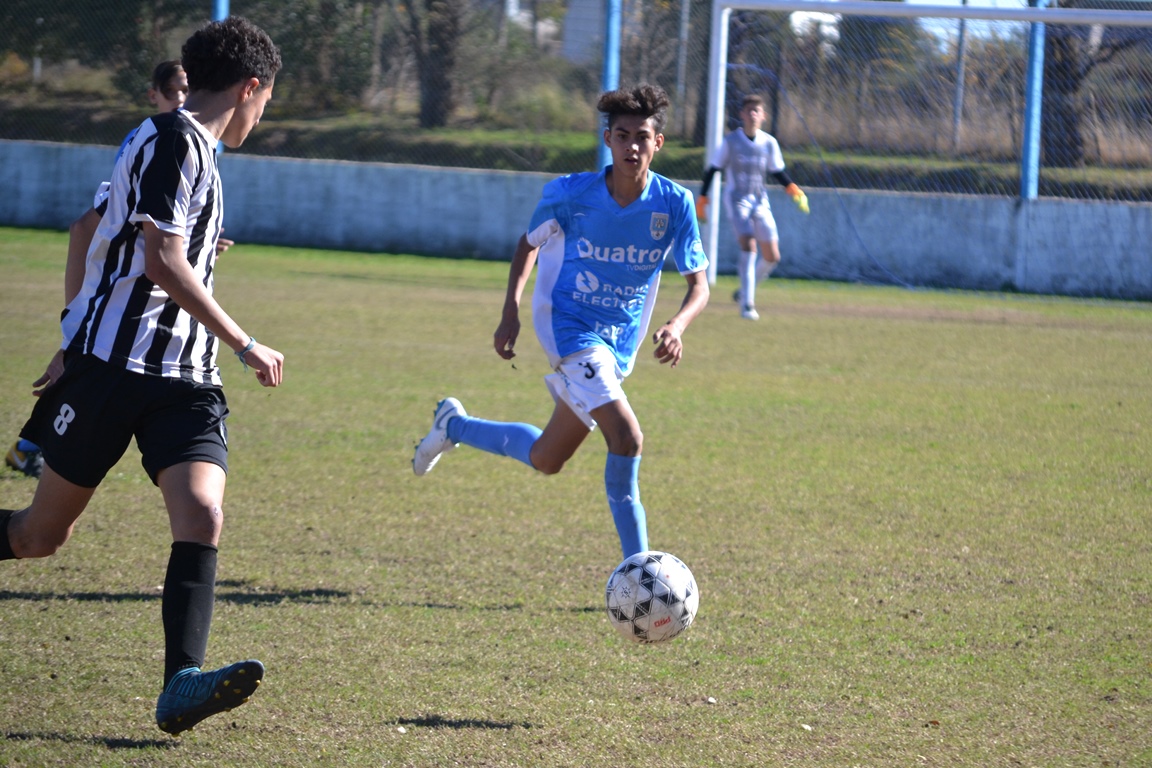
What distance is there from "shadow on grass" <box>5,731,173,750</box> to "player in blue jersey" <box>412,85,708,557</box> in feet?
6.00

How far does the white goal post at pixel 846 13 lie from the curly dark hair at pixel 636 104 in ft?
32.7

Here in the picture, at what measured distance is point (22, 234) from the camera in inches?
689

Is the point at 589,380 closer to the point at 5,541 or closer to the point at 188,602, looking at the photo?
the point at 188,602

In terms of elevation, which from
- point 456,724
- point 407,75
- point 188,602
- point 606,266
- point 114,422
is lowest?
point 456,724

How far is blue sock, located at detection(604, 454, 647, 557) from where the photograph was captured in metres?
4.30

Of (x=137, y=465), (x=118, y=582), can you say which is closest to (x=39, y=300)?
(x=137, y=465)

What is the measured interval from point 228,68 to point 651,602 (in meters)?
1.95

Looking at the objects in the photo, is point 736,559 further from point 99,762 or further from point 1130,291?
point 1130,291

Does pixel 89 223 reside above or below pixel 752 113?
below

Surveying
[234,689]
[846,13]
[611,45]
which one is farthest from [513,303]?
[611,45]

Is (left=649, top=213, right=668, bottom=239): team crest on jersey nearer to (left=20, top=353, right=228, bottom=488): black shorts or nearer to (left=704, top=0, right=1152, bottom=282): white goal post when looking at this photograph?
(left=20, top=353, right=228, bottom=488): black shorts

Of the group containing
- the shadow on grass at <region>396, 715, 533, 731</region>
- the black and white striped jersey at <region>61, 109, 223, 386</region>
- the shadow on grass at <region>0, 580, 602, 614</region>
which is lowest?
the shadow on grass at <region>396, 715, 533, 731</region>

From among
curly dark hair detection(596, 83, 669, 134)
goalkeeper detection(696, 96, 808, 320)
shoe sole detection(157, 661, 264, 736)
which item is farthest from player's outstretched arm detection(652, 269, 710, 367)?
goalkeeper detection(696, 96, 808, 320)

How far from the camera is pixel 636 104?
179 inches
